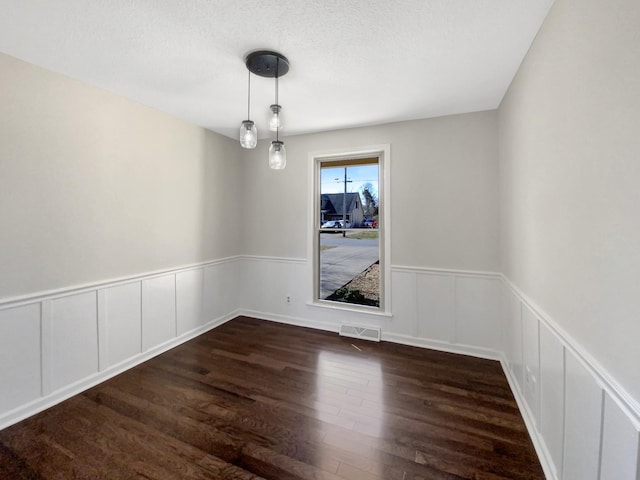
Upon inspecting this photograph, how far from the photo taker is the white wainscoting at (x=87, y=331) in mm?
1912

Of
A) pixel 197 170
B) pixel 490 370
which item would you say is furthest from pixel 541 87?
pixel 197 170

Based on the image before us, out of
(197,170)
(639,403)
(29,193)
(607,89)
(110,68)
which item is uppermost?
(110,68)

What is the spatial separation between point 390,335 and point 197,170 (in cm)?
307

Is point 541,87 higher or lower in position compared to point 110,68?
lower

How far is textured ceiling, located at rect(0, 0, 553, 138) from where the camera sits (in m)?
1.49

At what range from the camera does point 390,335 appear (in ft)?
10.6

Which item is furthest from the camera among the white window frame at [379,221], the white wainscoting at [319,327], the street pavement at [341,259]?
the street pavement at [341,259]

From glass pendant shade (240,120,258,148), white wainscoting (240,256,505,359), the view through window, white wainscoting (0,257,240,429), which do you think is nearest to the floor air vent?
white wainscoting (240,256,505,359)

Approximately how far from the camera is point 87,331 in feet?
7.59

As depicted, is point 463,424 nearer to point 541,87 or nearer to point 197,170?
point 541,87

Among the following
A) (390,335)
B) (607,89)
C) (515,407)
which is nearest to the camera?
(607,89)

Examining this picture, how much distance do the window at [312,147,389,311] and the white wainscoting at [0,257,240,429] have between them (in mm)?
1628

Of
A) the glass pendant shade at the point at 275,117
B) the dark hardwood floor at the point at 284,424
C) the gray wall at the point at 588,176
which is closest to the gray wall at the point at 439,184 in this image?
the gray wall at the point at 588,176

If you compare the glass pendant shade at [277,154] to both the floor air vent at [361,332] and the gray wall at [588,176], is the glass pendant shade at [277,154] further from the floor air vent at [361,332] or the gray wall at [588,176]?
the floor air vent at [361,332]
